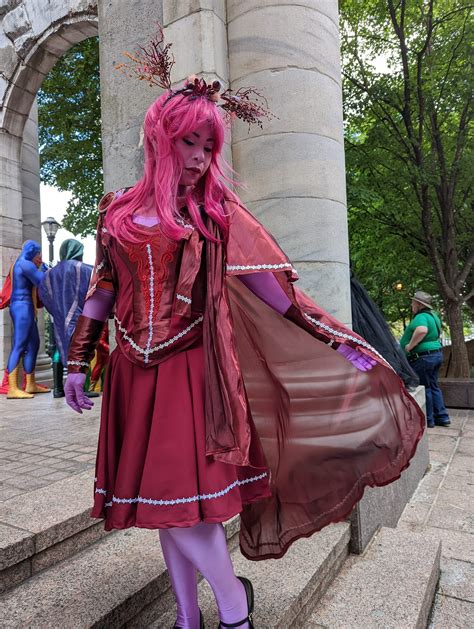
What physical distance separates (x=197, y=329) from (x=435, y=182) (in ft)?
31.8

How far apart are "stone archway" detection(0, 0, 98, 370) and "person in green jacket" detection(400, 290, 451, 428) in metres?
6.56

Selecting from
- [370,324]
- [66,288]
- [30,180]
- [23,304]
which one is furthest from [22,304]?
[370,324]

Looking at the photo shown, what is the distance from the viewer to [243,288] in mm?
2049

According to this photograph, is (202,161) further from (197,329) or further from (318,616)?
(318,616)

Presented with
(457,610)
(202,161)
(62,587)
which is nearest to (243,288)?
(202,161)

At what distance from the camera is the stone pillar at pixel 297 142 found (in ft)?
11.1

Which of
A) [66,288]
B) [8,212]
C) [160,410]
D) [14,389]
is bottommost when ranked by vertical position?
[14,389]

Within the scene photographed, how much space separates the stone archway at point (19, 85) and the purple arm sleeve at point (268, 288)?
24.9ft

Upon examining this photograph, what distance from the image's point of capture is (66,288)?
598 centimetres

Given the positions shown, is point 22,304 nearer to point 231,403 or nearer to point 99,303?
point 99,303

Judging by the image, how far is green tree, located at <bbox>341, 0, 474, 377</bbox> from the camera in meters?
9.61

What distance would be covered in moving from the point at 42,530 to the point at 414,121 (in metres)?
11.2

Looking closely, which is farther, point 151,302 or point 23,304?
point 23,304

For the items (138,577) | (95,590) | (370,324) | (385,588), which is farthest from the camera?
(370,324)
